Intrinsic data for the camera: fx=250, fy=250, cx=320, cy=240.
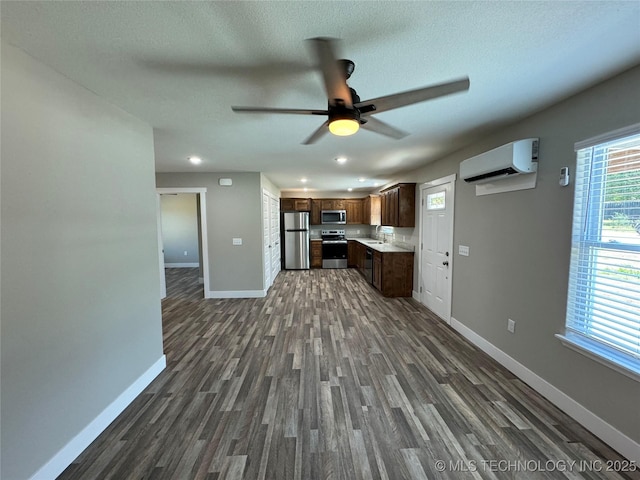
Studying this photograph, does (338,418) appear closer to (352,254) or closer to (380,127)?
(380,127)

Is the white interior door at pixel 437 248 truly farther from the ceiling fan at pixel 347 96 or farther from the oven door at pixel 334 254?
the oven door at pixel 334 254

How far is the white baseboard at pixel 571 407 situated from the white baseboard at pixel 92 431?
3479 mm

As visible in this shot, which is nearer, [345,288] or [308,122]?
[308,122]

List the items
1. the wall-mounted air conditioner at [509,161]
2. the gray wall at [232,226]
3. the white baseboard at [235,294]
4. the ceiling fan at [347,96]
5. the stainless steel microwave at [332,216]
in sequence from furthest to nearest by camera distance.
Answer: the stainless steel microwave at [332,216], the white baseboard at [235,294], the gray wall at [232,226], the wall-mounted air conditioner at [509,161], the ceiling fan at [347,96]

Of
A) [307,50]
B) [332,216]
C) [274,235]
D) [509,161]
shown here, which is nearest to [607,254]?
[509,161]

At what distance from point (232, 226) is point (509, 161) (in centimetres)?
433

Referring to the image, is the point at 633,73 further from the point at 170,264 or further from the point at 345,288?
the point at 170,264

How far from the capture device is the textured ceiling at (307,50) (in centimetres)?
114

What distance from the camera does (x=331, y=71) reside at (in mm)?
1166

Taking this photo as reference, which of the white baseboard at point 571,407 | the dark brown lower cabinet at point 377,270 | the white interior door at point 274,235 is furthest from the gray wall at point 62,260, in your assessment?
the dark brown lower cabinet at point 377,270

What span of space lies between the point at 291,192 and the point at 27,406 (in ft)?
24.0

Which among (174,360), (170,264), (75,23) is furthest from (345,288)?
(170,264)

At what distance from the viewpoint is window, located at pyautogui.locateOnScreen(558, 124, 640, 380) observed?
1.58 meters

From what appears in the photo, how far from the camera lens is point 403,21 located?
120cm
